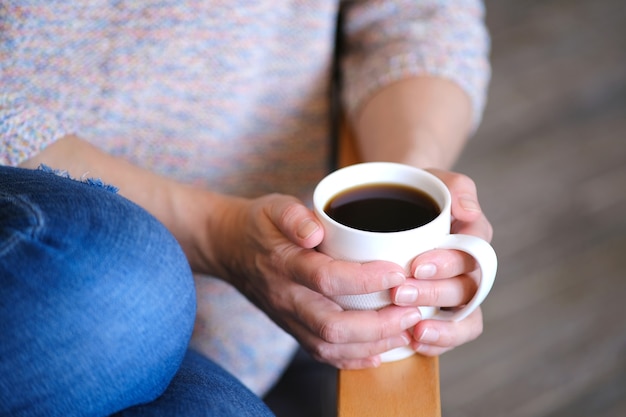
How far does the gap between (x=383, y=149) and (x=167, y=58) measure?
0.27m

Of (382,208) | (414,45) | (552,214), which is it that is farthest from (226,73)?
(552,214)

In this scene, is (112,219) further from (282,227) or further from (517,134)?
(517,134)

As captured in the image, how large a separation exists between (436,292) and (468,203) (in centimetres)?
9

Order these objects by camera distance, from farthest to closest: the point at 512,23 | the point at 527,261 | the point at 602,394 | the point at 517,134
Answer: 1. the point at 512,23
2. the point at 517,134
3. the point at 527,261
4. the point at 602,394


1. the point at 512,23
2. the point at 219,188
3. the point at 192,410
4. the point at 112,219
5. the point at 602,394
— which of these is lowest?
the point at 602,394

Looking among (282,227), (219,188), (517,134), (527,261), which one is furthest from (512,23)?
(282,227)

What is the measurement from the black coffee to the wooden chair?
0.41ft

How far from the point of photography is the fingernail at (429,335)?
1.97ft

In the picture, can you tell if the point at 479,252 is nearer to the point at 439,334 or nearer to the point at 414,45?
the point at 439,334

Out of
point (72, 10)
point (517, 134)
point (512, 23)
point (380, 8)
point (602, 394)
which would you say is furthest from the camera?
point (512, 23)

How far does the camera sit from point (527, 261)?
1749 mm

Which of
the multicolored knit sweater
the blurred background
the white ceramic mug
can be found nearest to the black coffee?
the white ceramic mug

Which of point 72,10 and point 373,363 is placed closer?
point 373,363

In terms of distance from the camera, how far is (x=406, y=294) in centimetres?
56
